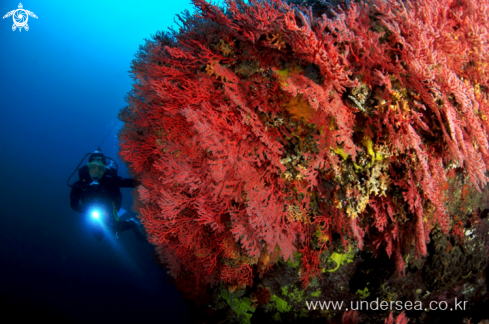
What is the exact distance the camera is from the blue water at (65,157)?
468 inches

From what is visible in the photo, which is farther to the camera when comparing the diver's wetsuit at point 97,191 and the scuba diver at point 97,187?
the diver's wetsuit at point 97,191

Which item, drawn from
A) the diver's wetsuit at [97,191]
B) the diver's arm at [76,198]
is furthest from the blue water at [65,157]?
the diver's arm at [76,198]

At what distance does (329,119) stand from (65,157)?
63940 mm

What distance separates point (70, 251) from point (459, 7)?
84.0 feet

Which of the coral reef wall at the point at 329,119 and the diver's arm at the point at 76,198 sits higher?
the diver's arm at the point at 76,198

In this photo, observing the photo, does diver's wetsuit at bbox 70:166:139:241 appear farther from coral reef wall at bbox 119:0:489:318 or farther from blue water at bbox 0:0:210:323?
coral reef wall at bbox 119:0:489:318

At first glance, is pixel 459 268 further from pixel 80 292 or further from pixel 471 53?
pixel 80 292

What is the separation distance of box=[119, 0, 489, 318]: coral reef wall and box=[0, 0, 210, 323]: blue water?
131 inches

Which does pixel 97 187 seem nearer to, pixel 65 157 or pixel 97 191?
pixel 97 191

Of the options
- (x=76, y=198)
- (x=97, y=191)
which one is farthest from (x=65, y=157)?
(x=97, y=191)

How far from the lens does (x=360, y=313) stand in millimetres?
3334

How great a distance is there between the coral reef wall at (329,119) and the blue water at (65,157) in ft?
10.9

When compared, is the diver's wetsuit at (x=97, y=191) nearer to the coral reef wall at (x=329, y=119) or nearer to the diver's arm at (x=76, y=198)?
the diver's arm at (x=76, y=198)

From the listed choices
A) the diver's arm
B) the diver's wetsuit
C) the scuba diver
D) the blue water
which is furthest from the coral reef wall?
Answer: the diver's arm
